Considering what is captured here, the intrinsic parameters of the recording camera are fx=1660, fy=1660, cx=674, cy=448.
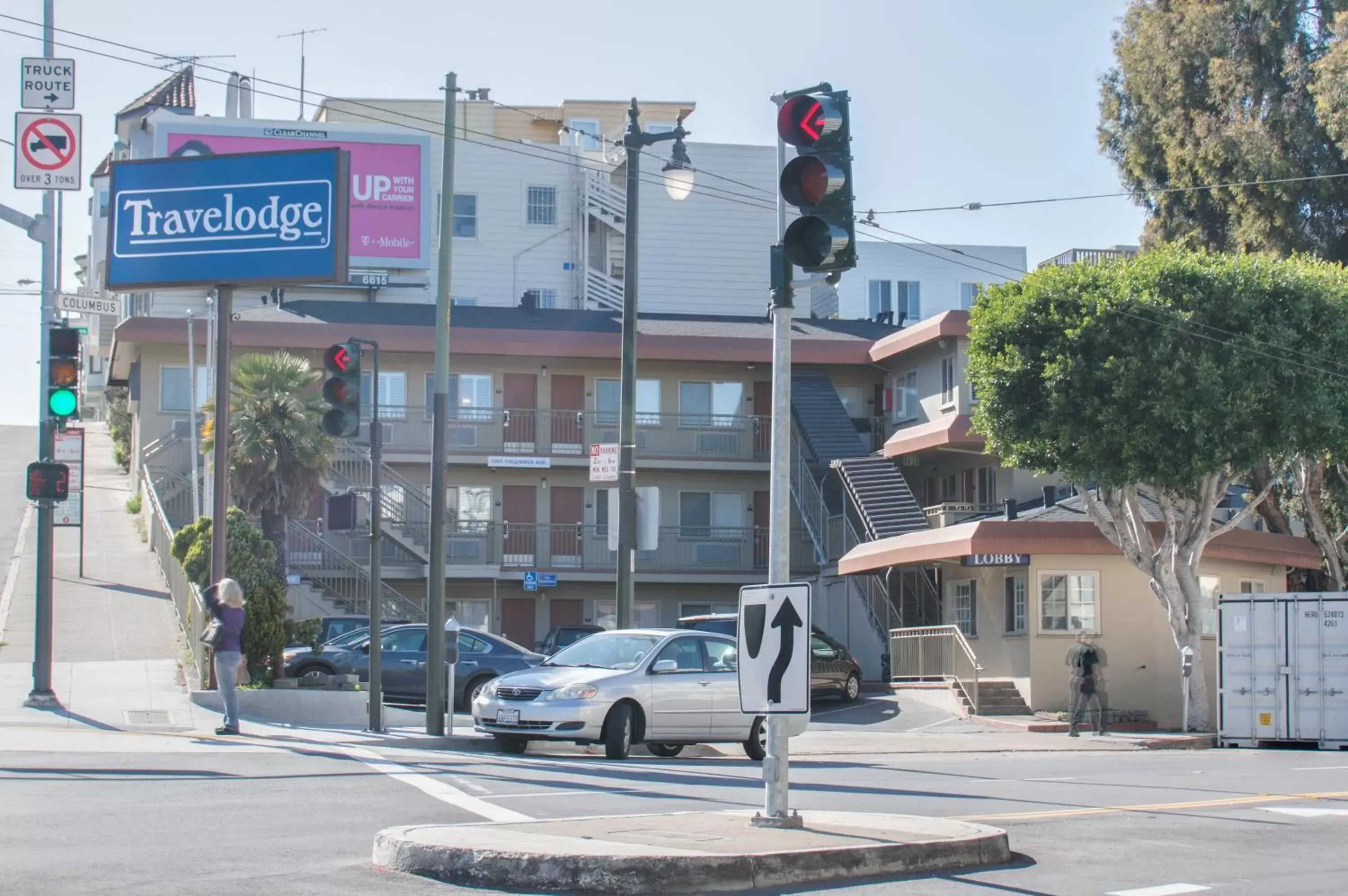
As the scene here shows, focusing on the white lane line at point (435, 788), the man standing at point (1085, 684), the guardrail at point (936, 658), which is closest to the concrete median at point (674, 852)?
the white lane line at point (435, 788)

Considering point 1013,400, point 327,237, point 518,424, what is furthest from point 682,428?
point 327,237

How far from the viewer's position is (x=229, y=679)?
17797 mm

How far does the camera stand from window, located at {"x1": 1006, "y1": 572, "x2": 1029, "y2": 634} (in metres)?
31.7

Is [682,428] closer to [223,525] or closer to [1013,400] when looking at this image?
[1013,400]

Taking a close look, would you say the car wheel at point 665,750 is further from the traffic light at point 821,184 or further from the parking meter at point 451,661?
the traffic light at point 821,184

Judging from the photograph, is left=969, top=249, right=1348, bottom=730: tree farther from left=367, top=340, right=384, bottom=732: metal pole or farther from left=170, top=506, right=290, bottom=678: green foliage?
left=170, top=506, right=290, bottom=678: green foliage

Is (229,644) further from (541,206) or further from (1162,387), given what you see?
(541,206)

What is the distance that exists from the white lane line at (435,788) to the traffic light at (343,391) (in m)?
3.60

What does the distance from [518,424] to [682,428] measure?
4241 mm

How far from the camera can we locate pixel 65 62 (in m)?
20.5

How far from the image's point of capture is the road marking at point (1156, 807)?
42.9 feet

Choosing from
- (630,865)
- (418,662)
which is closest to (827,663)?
(418,662)

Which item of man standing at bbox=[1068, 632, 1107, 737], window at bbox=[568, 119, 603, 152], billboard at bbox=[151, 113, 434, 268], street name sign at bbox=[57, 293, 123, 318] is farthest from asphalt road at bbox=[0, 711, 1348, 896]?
window at bbox=[568, 119, 603, 152]

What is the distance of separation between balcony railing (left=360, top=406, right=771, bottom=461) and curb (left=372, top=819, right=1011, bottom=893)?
3072 centimetres
